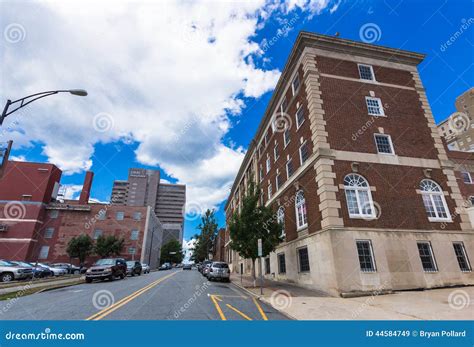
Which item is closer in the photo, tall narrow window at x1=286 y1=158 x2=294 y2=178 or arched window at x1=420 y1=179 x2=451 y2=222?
arched window at x1=420 y1=179 x2=451 y2=222

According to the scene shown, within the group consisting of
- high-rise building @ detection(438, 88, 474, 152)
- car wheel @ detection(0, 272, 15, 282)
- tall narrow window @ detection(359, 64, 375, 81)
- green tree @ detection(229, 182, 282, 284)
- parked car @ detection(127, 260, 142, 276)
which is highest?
high-rise building @ detection(438, 88, 474, 152)

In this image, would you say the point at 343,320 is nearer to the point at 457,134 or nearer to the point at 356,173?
the point at 356,173

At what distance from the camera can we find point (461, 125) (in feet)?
220

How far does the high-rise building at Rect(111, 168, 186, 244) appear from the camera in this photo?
14275 centimetres

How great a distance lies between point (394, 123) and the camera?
59.0ft

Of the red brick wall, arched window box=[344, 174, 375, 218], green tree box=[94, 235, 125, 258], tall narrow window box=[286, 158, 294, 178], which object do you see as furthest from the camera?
green tree box=[94, 235, 125, 258]

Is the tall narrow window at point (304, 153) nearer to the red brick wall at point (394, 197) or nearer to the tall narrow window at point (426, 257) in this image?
the red brick wall at point (394, 197)

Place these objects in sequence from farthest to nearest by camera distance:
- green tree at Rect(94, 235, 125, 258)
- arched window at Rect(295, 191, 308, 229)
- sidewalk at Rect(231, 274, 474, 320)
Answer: green tree at Rect(94, 235, 125, 258), arched window at Rect(295, 191, 308, 229), sidewalk at Rect(231, 274, 474, 320)

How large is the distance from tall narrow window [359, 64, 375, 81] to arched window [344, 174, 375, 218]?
8.61 meters

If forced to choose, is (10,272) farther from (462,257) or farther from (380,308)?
(462,257)

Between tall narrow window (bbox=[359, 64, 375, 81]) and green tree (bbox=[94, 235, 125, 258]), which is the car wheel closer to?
green tree (bbox=[94, 235, 125, 258])

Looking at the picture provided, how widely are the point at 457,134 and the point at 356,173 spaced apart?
7109cm

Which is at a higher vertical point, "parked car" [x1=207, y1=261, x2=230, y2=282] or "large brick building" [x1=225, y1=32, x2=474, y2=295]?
"large brick building" [x1=225, y1=32, x2=474, y2=295]

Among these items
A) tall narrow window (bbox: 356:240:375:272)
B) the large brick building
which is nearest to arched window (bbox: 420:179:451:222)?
the large brick building
